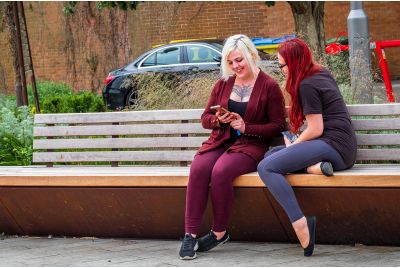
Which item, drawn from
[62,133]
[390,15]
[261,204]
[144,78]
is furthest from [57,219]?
[390,15]

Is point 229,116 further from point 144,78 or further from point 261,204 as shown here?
point 144,78

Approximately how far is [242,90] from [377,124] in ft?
2.86

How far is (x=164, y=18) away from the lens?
77.9ft

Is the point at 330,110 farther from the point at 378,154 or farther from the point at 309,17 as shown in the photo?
the point at 309,17

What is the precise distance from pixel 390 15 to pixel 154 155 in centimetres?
1641

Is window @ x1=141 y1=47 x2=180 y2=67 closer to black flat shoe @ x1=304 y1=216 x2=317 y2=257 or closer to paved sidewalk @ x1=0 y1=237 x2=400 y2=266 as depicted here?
paved sidewalk @ x1=0 y1=237 x2=400 y2=266

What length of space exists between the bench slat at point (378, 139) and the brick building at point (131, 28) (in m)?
15.2

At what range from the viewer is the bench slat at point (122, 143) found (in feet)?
21.4

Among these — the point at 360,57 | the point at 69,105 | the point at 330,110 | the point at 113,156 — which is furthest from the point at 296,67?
the point at 69,105

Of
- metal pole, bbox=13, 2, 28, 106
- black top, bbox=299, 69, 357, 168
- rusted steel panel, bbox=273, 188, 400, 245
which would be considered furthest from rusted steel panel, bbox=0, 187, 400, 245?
metal pole, bbox=13, 2, 28, 106

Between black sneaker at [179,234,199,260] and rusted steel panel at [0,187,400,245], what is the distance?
412 millimetres

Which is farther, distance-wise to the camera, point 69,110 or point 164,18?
point 164,18

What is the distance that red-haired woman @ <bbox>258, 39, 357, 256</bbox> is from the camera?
216 inches

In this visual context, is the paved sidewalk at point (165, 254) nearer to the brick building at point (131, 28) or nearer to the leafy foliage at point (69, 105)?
the leafy foliage at point (69, 105)
